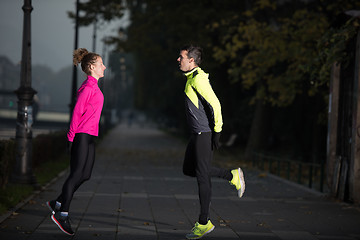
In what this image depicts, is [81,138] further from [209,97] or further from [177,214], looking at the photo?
[177,214]

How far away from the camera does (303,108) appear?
86.8ft

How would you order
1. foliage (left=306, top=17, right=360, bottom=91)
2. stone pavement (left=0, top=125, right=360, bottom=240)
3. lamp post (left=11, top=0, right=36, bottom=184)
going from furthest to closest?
lamp post (left=11, top=0, right=36, bottom=184), foliage (left=306, top=17, right=360, bottom=91), stone pavement (left=0, top=125, right=360, bottom=240)

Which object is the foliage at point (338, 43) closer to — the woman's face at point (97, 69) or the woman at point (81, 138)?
the woman's face at point (97, 69)

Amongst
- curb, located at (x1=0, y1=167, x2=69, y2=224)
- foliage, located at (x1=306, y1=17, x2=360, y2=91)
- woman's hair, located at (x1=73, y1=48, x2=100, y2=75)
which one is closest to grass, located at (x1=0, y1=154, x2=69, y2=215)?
curb, located at (x1=0, y1=167, x2=69, y2=224)

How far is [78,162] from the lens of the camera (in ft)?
21.9

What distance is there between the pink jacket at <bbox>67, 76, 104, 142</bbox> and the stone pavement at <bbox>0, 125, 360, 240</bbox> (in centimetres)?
114

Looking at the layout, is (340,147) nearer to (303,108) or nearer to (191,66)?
(191,66)

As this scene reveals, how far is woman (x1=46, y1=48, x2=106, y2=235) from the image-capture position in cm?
662

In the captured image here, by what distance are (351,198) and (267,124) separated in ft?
47.0

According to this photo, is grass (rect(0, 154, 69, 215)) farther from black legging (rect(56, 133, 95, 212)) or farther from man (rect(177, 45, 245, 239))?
man (rect(177, 45, 245, 239))

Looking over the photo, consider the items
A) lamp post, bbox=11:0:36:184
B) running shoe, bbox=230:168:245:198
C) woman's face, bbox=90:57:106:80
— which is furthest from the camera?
lamp post, bbox=11:0:36:184

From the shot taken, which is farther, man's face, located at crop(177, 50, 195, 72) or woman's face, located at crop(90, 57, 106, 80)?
woman's face, located at crop(90, 57, 106, 80)

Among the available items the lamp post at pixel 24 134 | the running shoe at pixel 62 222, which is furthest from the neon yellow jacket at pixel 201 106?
the lamp post at pixel 24 134

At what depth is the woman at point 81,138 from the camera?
21.7 feet
